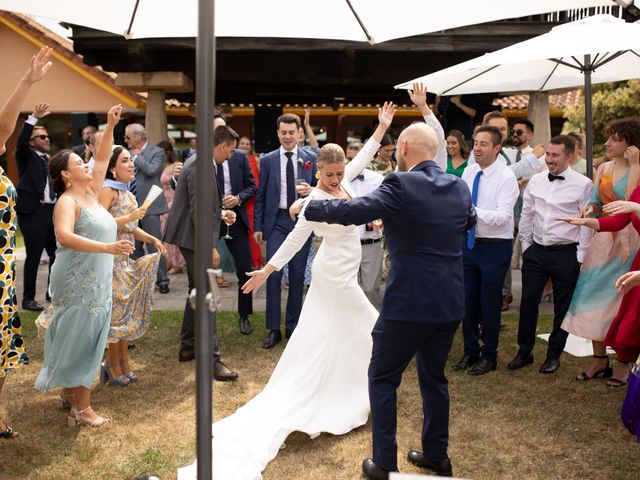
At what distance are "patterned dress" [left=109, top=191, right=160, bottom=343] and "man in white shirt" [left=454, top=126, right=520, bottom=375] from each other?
8.41 ft

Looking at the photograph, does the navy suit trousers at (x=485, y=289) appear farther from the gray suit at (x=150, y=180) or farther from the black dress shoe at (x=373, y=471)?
the gray suit at (x=150, y=180)

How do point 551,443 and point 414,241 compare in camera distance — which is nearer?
point 414,241

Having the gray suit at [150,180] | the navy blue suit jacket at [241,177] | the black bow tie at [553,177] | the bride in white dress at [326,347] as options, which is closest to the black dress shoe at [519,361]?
the black bow tie at [553,177]

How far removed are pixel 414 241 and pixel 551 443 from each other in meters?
1.76

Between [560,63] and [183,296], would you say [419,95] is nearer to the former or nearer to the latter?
[560,63]

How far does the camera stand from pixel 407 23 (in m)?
4.43

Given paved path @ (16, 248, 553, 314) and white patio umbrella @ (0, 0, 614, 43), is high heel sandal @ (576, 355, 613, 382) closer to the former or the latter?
paved path @ (16, 248, 553, 314)

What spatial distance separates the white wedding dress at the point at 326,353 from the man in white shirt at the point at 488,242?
134 centimetres

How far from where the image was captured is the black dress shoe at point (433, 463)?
3666mm

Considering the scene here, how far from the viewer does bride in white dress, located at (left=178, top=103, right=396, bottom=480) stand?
4141 millimetres

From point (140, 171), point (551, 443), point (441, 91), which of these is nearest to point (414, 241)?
point (551, 443)

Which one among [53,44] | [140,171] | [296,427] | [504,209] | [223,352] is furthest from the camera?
[53,44]

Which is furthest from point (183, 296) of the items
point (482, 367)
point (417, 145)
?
point (417, 145)

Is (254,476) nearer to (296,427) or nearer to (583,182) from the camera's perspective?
(296,427)
